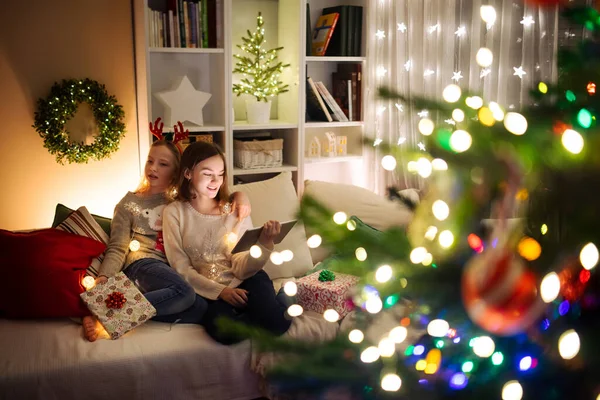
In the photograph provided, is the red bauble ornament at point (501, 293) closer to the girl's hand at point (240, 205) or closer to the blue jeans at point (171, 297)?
the blue jeans at point (171, 297)

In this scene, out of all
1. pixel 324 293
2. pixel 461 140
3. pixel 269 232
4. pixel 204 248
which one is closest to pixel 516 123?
pixel 461 140

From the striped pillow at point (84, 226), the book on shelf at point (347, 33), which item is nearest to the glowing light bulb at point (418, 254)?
the striped pillow at point (84, 226)

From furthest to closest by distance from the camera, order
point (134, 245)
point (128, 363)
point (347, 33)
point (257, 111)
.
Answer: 1. point (347, 33)
2. point (257, 111)
3. point (134, 245)
4. point (128, 363)

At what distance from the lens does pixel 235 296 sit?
8.09 ft

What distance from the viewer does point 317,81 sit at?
13.0ft

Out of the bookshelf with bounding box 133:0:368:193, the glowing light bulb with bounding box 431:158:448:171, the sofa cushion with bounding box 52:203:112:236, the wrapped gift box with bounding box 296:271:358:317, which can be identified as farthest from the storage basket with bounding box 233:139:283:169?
the glowing light bulb with bounding box 431:158:448:171

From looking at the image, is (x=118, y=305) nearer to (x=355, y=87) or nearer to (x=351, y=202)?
(x=351, y=202)

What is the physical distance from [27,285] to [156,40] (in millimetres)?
1484

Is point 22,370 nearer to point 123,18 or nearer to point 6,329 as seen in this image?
point 6,329

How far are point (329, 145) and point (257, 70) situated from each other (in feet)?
2.16

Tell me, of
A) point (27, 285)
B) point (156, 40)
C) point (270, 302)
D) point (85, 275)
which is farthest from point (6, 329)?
point (156, 40)

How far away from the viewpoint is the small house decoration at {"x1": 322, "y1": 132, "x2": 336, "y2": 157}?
3881 mm

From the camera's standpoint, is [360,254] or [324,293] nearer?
[360,254]

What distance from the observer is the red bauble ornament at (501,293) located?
2.20 feet
